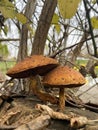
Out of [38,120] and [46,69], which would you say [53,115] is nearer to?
[38,120]

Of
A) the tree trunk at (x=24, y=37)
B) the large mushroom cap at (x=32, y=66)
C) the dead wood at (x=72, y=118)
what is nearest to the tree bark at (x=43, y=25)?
the tree trunk at (x=24, y=37)

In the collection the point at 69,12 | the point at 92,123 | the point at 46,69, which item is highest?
the point at 69,12

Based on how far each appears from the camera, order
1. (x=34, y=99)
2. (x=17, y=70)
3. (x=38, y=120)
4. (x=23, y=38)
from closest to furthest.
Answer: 1. (x=38, y=120)
2. (x=17, y=70)
3. (x=34, y=99)
4. (x=23, y=38)

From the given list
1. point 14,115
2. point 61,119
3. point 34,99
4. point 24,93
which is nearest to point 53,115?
point 61,119

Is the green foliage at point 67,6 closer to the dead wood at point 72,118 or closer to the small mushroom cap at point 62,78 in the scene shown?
the small mushroom cap at point 62,78

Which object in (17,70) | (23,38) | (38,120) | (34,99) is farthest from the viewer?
(23,38)

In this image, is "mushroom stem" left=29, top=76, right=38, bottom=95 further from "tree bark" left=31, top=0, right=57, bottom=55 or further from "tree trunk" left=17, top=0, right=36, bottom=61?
"tree trunk" left=17, top=0, right=36, bottom=61
